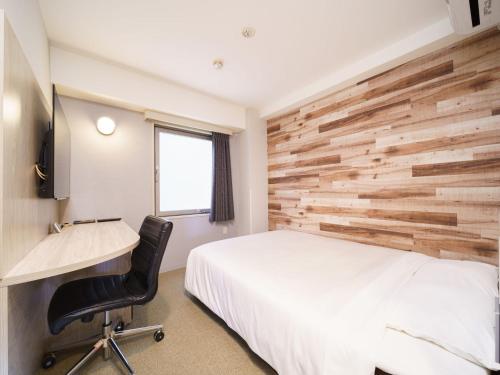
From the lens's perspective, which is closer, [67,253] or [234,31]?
[67,253]

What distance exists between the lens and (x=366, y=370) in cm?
78

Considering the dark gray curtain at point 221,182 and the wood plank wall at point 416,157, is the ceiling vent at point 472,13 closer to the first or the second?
the wood plank wall at point 416,157

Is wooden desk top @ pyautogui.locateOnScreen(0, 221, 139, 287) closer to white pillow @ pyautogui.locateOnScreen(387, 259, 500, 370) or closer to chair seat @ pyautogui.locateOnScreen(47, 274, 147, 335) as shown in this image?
chair seat @ pyautogui.locateOnScreen(47, 274, 147, 335)

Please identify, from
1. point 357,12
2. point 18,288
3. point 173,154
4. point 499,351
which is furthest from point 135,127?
point 499,351

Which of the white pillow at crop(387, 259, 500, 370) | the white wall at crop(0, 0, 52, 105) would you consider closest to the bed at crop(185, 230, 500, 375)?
the white pillow at crop(387, 259, 500, 370)

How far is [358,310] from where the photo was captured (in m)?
1.00

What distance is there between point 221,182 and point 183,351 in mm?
2289

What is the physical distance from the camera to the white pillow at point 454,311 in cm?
75

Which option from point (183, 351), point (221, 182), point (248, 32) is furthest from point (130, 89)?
point (183, 351)

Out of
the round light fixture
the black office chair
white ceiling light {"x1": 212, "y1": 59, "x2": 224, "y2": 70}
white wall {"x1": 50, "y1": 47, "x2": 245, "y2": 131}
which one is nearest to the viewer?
the black office chair

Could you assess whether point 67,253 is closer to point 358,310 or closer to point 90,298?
point 90,298

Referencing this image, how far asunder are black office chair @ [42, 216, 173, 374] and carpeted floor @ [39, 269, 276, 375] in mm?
74

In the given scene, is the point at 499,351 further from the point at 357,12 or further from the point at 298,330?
the point at 357,12

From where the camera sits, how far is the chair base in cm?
122
